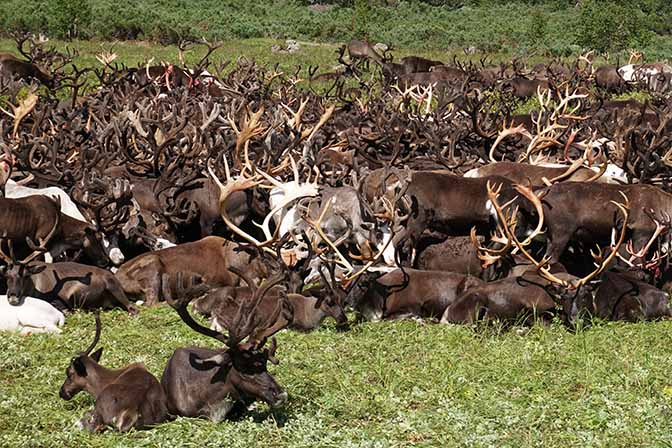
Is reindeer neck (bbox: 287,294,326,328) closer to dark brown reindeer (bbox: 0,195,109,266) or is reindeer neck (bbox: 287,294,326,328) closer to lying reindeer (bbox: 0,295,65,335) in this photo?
lying reindeer (bbox: 0,295,65,335)

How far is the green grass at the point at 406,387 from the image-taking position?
21.9ft

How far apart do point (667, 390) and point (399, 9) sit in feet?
207

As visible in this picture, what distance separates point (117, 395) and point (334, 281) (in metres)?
3.39

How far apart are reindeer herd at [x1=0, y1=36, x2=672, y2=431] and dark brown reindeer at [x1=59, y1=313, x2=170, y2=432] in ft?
0.04

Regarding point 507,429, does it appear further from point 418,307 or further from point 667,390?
point 418,307

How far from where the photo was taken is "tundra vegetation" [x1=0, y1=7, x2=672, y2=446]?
6.82m

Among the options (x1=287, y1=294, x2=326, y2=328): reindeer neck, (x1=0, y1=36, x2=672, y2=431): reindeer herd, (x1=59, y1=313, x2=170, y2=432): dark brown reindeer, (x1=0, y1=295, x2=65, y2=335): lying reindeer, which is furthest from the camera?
(x1=287, y1=294, x2=326, y2=328): reindeer neck

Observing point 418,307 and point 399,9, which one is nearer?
point 418,307

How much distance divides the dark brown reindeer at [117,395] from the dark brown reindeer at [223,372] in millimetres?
121

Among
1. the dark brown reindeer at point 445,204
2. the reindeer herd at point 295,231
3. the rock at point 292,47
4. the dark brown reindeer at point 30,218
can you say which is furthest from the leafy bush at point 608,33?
the dark brown reindeer at point 30,218

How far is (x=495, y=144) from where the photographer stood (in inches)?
595

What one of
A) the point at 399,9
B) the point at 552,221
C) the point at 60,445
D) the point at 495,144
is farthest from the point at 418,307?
the point at 399,9

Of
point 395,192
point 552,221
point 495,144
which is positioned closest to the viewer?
point 552,221

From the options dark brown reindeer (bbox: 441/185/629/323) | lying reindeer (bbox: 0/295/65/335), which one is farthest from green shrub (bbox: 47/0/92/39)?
dark brown reindeer (bbox: 441/185/629/323)
